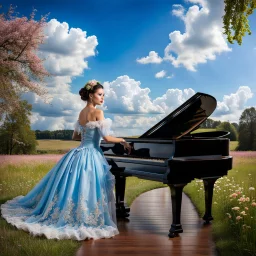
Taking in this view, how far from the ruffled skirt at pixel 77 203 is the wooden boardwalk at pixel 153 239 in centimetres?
24

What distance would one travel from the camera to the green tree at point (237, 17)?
720 cm

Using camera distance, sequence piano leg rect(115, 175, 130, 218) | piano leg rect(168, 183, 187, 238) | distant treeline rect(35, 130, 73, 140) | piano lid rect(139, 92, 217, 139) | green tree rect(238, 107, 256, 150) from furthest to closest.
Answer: green tree rect(238, 107, 256, 150), distant treeline rect(35, 130, 73, 140), piano leg rect(115, 175, 130, 218), piano lid rect(139, 92, 217, 139), piano leg rect(168, 183, 187, 238)

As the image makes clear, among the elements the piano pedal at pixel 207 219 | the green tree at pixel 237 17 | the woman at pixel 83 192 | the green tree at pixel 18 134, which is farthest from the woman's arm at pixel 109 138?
the green tree at pixel 18 134

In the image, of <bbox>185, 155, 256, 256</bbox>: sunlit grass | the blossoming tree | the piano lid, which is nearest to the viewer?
<bbox>185, 155, 256, 256</bbox>: sunlit grass

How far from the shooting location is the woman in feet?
15.8

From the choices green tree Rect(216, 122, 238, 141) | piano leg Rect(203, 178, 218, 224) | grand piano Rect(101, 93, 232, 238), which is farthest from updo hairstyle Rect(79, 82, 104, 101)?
green tree Rect(216, 122, 238, 141)

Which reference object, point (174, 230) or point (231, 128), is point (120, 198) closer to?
point (174, 230)

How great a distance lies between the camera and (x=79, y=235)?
4598 mm

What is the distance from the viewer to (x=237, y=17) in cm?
734

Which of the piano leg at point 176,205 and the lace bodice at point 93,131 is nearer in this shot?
the piano leg at point 176,205

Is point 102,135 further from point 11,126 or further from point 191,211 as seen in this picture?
point 11,126

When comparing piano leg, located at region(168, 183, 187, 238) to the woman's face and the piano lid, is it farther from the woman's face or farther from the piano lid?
the woman's face

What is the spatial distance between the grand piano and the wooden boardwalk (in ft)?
0.70

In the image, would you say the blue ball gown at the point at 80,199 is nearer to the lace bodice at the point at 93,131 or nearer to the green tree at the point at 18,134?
the lace bodice at the point at 93,131
